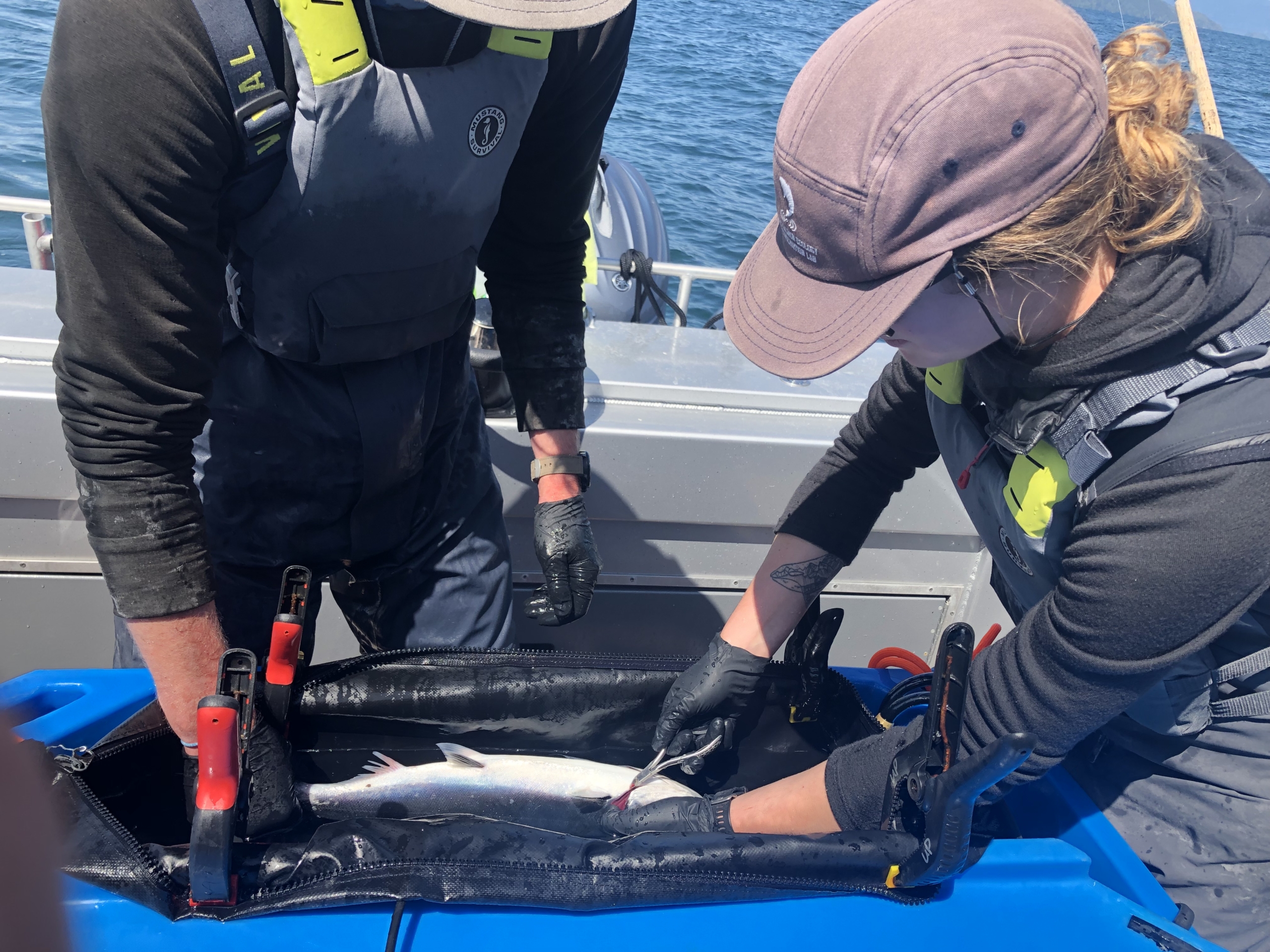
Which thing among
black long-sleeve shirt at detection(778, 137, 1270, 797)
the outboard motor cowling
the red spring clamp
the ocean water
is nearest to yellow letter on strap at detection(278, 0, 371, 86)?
the red spring clamp

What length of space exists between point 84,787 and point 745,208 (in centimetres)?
967

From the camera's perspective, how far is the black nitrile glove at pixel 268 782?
1.50 meters

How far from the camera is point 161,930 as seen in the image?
1.14 meters

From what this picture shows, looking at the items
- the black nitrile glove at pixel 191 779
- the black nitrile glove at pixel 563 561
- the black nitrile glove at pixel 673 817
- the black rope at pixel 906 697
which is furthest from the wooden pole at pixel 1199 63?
the black nitrile glove at pixel 191 779

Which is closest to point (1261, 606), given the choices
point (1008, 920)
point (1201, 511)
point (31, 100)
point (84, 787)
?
point (1201, 511)

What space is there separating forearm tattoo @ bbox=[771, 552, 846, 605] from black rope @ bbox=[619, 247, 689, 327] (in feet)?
5.51

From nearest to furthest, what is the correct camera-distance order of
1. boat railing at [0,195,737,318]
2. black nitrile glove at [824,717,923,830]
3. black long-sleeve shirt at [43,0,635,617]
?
black long-sleeve shirt at [43,0,635,617]
black nitrile glove at [824,717,923,830]
boat railing at [0,195,737,318]

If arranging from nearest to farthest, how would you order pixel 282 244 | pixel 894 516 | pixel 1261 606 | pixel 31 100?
pixel 1261 606
pixel 282 244
pixel 894 516
pixel 31 100

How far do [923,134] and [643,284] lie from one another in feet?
8.47

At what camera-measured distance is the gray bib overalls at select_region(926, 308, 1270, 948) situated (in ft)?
3.67

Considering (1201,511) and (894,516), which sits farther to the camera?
(894,516)

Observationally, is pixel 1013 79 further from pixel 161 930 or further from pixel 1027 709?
pixel 161 930

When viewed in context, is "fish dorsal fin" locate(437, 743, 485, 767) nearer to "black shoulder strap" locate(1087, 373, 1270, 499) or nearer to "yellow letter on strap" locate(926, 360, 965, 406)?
"yellow letter on strap" locate(926, 360, 965, 406)

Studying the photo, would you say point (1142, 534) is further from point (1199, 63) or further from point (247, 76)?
point (1199, 63)
